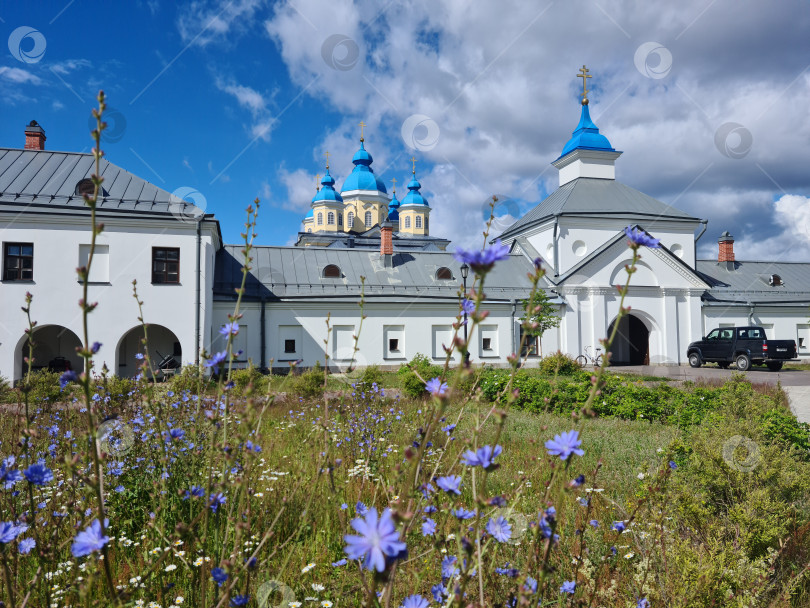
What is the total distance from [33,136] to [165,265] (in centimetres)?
894

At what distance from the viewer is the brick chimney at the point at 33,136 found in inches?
793

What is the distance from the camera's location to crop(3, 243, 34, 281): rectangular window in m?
16.4

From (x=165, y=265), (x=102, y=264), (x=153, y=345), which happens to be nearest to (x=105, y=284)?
(x=102, y=264)

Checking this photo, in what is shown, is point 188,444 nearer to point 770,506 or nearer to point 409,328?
point 770,506

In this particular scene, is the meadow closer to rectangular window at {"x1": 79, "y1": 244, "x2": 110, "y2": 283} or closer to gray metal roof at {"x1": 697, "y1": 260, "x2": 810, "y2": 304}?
rectangular window at {"x1": 79, "y1": 244, "x2": 110, "y2": 283}

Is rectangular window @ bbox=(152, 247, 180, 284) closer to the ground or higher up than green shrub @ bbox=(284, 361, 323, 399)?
higher up

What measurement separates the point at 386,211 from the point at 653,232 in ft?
106

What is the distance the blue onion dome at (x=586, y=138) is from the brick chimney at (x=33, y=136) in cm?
2750

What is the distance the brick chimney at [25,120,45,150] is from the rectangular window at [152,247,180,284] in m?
8.24

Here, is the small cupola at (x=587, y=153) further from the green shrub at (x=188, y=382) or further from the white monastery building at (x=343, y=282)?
the green shrub at (x=188, y=382)

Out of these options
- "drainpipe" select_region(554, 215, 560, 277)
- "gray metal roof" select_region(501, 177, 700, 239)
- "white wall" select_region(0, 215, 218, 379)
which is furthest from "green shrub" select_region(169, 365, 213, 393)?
"gray metal roof" select_region(501, 177, 700, 239)

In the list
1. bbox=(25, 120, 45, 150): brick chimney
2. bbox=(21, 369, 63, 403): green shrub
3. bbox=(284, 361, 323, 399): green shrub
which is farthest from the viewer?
bbox=(25, 120, 45, 150): brick chimney

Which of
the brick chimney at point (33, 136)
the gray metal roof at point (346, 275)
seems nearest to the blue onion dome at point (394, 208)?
the gray metal roof at point (346, 275)

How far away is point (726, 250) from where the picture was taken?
32.0 meters
